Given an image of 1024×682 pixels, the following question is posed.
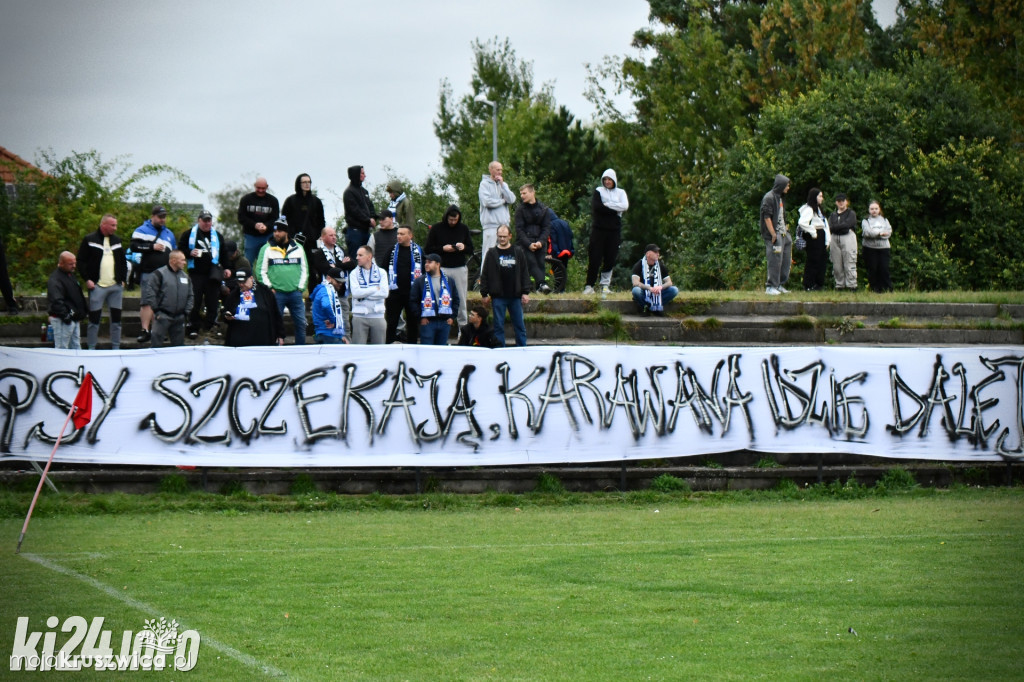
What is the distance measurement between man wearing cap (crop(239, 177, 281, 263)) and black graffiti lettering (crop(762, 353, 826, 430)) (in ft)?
28.1

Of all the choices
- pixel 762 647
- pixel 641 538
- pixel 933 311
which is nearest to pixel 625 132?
pixel 933 311

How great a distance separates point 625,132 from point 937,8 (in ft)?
73.2

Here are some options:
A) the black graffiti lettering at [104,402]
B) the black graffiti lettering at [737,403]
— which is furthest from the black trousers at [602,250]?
the black graffiti lettering at [104,402]

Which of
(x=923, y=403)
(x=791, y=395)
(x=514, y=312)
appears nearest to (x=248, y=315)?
(x=514, y=312)

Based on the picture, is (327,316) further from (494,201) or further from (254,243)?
(494,201)

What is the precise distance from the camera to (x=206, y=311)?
819 inches

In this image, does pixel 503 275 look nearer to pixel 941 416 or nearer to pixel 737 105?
pixel 941 416

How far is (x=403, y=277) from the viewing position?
62.6 feet

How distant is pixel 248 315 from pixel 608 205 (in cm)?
738

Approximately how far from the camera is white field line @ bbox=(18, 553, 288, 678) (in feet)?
26.2

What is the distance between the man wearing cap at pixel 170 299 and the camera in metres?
18.4

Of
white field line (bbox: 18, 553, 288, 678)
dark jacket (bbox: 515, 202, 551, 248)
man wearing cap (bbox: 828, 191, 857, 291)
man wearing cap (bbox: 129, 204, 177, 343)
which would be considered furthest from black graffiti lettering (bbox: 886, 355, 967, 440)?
man wearing cap (bbox: 129, 204, 177, 343)

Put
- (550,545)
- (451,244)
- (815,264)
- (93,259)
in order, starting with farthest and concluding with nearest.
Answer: (815,264), (451,244), (93,259), (550,545)

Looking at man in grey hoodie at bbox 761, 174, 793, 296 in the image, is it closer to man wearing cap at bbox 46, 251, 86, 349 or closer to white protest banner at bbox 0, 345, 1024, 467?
white protest banner at bbox 0, 345, 1024, 467
